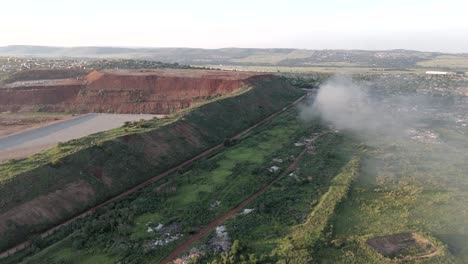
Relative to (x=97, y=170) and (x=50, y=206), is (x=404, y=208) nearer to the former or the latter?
(x=97, y=170)

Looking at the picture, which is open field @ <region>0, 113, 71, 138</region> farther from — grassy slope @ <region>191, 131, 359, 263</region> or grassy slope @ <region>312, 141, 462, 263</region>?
grassy slope @ <region>312, 141, 462, 263</region>

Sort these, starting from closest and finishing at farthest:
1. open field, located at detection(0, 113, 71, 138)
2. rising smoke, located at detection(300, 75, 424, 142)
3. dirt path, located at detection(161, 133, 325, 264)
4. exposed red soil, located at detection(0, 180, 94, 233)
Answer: dirt path, located at detection(161, 133, 325, 264), exposed red soil, located at detection(0, 180, 94, 233), open field, located at detection(0, 113, 71, 138), rising smoke, located at detection(300, 75, 424, 142)

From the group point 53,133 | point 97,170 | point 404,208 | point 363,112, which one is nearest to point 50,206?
point 97,170

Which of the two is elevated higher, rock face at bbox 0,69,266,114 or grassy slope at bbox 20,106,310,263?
rock face at bbox 0,69,266,114

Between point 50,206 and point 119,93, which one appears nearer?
point 50,206

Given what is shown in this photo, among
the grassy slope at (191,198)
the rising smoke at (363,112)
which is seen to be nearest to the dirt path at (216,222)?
the grassy slope at (191,198)

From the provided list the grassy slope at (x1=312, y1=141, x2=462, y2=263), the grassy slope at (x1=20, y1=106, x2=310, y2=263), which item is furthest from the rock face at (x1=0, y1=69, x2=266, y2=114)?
the grassy slope at (x1=312, y1=141, x2=462, y2=263)

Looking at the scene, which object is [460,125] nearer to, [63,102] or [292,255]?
A: [292,255]
